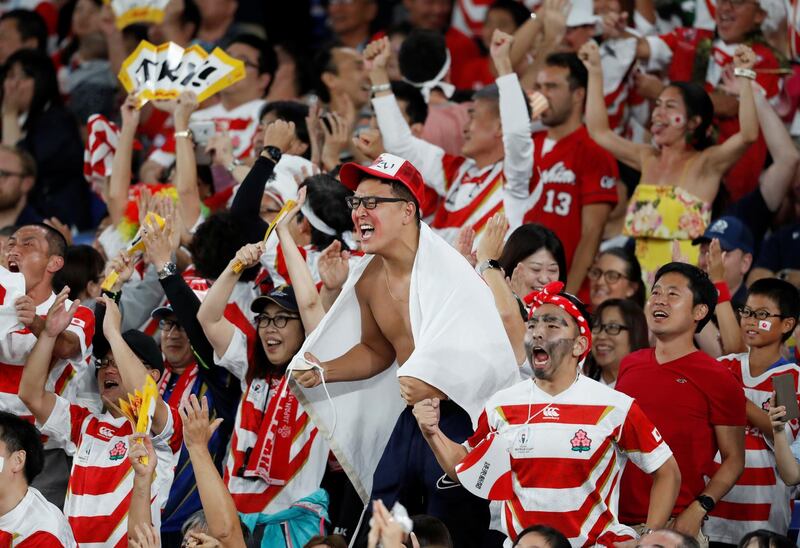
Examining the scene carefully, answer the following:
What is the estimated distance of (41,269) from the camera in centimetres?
766

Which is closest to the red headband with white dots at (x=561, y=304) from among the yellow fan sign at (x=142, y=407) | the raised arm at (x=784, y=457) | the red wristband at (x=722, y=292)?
the raised arm at (x=784, y=457)

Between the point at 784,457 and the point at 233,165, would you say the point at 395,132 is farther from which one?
the point at 784,457

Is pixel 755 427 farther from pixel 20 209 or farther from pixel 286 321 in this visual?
pixel 20 209

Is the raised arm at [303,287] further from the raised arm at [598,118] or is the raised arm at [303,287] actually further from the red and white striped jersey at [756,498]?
the raised arm at [598,118]

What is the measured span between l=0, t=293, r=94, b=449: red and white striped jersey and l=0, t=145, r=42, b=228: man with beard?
8.33ft

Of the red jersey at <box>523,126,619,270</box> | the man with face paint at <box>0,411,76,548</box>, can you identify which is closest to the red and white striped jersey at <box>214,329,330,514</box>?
the man with face paint at <box>0,411,76,548</box>

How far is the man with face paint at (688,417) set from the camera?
21.4 feet

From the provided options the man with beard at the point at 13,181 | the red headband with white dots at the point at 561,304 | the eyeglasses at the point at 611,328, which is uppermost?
the red headband with white dots at the point at 561,304

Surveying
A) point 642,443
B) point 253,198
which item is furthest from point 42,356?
point 642,443

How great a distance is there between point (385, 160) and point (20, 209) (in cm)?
436

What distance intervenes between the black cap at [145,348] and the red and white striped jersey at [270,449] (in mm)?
345

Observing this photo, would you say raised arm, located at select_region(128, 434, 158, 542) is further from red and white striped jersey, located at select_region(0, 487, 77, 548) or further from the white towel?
the white towel

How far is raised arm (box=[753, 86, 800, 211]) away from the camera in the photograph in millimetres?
9055

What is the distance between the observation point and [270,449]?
24.1ft
